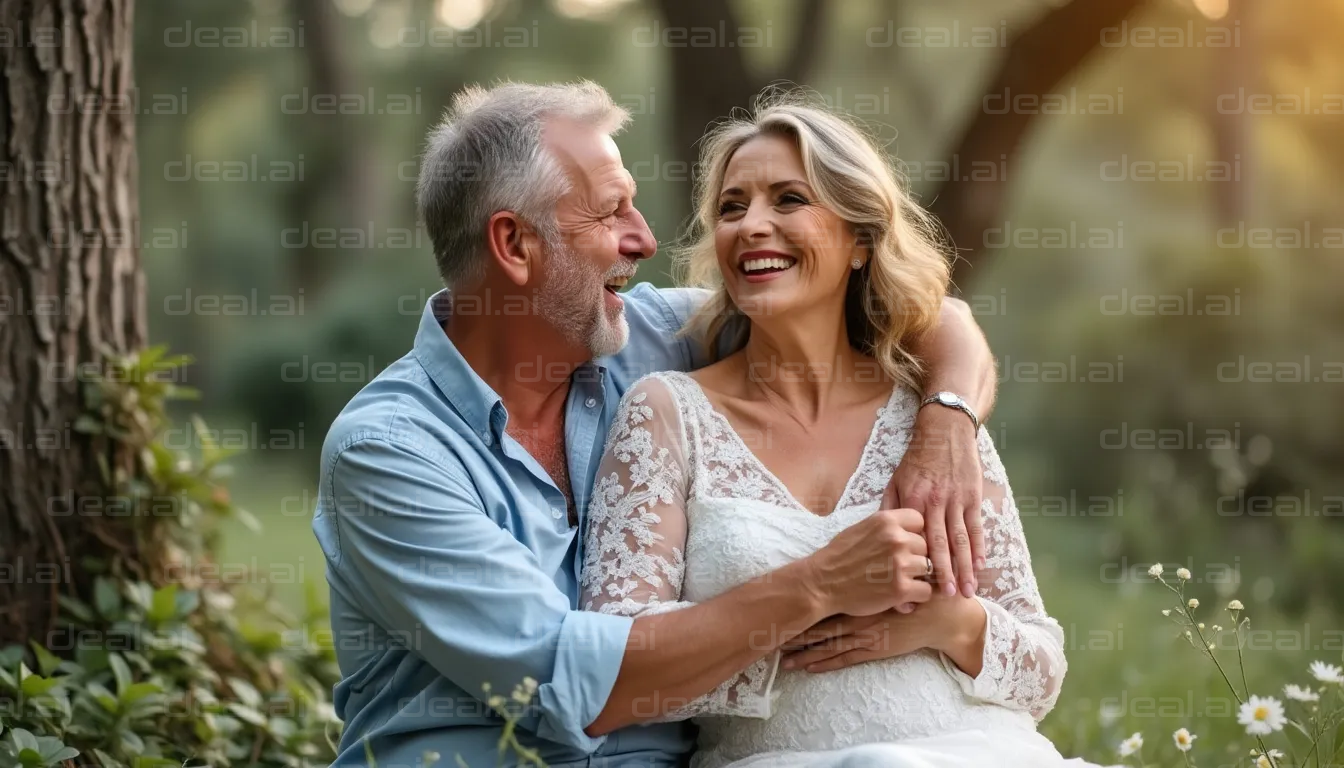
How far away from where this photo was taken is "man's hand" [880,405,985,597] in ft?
8.23

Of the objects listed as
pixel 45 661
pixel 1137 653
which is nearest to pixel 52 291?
pixel 45 661

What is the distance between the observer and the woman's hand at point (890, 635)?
2.50 m

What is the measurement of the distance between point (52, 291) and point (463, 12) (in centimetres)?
965

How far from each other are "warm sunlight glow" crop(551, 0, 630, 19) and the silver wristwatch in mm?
10719

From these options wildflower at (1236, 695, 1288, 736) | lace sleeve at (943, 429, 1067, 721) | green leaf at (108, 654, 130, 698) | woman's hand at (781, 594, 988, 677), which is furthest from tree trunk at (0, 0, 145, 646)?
wildflower at (1236, 695, 1288, 736)

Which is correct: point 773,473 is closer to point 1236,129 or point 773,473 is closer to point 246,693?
point 246,693

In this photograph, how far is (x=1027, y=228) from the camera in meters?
12.4

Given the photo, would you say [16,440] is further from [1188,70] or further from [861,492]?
[1188,70]

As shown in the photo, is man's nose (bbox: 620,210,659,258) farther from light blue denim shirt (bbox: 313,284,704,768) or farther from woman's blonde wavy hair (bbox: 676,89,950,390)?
light blue denim shirt (bbox: 313,284,704,768)

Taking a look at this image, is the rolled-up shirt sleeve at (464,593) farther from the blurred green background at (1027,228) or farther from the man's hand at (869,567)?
the blurred green background at (1027,228)

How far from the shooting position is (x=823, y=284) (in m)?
2.83

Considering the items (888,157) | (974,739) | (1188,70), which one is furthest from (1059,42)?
(1188,70)

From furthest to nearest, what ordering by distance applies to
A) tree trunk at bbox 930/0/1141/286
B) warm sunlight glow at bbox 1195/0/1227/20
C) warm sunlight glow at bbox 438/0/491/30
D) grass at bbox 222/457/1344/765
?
warm sunlight glow at bbox 438/0/491/30, warm sunlight glow at bbox 1195/0/1227/20, tree trunk at bbox 930/0/1141/286, grass at bbox 222/457/1344/765

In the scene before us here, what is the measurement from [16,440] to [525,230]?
4.66 ft
